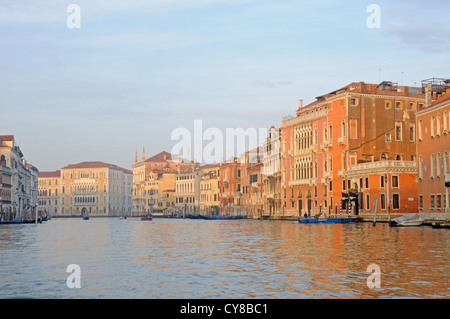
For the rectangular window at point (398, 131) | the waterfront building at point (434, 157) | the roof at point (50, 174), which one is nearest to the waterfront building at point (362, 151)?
the rectangular window at point (398, 131)

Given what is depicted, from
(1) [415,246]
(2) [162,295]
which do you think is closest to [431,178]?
(1) [415,246]

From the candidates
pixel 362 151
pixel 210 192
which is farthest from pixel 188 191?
pixel 362 151

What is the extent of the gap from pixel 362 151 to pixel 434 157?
59.7 ft

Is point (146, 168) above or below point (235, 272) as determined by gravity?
above

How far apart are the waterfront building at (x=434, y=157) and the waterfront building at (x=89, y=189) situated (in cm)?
12729

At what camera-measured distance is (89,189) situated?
168 meters

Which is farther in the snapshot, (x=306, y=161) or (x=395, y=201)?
(x=306, y=161)

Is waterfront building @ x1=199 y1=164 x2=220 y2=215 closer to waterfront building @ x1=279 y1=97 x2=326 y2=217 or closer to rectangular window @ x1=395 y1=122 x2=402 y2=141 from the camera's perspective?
waterfront building @ x1=279 y1=97 x2=326 y2=217

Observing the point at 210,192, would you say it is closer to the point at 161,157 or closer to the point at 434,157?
the point at 161,157

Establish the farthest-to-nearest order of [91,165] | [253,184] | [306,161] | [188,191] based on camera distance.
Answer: [91,165], [188,191], [253,184], [306,161]

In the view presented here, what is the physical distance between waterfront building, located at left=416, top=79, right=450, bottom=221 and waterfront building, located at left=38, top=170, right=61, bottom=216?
136882mm
